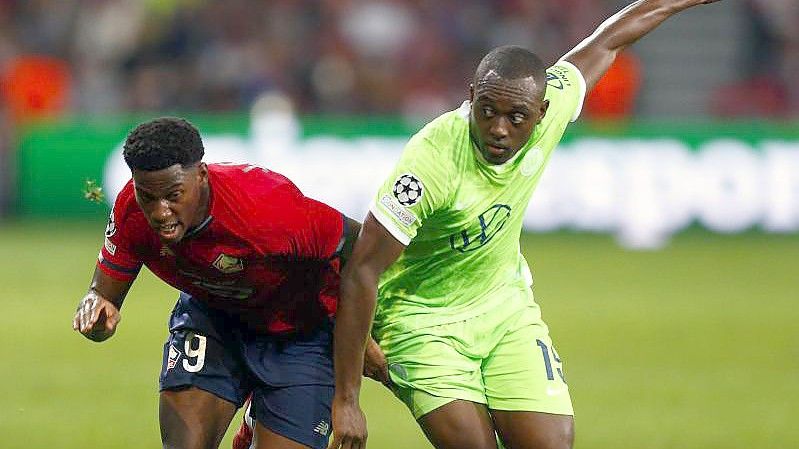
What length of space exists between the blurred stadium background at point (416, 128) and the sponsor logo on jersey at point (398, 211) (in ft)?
10.1

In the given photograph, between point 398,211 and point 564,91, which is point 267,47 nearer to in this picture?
point 564,91

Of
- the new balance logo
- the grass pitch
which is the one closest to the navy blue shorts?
the new balance logo

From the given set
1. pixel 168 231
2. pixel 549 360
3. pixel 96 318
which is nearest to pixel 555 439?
pixel 549 360

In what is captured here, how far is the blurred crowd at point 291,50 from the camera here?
19.3 meters

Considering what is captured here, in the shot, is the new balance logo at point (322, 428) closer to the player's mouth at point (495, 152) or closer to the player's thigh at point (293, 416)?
the player's thigh at point (293, 416)

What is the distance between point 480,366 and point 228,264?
1.12 metres

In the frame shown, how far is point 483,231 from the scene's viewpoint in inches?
235

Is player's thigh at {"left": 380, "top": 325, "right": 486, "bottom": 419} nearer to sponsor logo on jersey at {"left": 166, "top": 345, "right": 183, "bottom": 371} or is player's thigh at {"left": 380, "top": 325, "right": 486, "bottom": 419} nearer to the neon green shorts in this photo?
the neon green shorts

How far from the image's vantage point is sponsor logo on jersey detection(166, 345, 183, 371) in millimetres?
6117

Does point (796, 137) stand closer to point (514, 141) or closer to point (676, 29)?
point (676, 29)

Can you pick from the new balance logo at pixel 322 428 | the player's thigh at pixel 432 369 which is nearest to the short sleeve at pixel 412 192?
the player's thigh at pixel 432 369

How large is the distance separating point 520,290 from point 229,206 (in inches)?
51.9

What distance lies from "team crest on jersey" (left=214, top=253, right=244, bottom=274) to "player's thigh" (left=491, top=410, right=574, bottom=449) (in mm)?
1177

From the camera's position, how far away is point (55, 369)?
1066 cm
